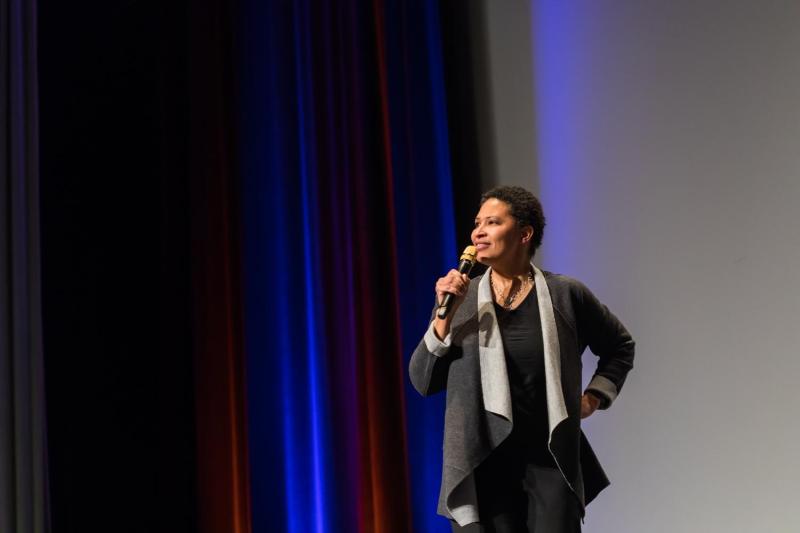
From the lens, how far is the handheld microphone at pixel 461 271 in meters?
1.92

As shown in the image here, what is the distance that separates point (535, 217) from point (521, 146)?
1.49 meters

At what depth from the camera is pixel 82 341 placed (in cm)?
270

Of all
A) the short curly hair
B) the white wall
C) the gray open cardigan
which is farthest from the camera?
the white wall

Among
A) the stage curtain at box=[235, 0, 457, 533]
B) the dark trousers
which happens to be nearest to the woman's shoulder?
the dark trousers

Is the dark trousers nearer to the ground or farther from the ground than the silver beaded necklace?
nearer to the ground

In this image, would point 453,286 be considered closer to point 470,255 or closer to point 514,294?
point 470,255

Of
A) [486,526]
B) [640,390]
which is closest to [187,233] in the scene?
[486,526]

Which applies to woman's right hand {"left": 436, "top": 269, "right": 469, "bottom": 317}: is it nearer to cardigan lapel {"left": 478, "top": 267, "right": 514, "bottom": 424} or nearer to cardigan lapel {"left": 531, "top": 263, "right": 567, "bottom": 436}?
cardigan lapel {"left": 478, "top": 267, "right": 514, "bottom": 424}

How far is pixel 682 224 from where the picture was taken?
3.03m

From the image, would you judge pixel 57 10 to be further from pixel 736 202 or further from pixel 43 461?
pixel 736 202

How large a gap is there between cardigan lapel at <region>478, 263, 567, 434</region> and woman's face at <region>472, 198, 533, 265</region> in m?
0.12

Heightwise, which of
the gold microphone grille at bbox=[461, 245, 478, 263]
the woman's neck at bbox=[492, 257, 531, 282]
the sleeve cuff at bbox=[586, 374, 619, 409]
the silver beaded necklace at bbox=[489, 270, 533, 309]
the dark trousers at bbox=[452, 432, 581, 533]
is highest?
the gold microphone grille at bbox=[461, 245, 478, 263]

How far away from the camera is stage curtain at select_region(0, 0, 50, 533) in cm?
244

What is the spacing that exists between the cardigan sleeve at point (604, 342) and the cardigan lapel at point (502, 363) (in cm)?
15
